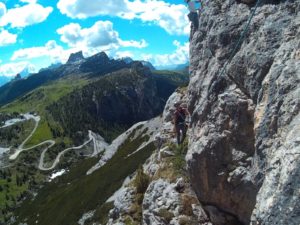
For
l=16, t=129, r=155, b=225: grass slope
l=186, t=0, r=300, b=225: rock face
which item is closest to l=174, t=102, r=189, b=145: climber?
l=186, t=0, r=300, b=225: rock face

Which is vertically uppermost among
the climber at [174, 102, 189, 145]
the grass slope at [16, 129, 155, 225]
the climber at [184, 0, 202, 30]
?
the climber at [184, 0, 202, 30]

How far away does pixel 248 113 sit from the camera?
18469mm

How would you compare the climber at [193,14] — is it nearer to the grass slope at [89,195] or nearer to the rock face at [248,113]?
the rock face at [248,113]

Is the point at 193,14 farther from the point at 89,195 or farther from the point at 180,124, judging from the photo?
the point at 89,195

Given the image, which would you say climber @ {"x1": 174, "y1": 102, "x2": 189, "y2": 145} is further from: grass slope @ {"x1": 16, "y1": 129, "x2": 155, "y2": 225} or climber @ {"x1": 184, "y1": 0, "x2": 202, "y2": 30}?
grass slope @ {"x1": 16, "y1": 129, "x2": 155, "y2": 225}

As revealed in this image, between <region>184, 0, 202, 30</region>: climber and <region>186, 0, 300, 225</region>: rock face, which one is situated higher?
<region>184, 0, 202, 30</region>: climber

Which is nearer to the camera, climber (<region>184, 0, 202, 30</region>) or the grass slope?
climber (<region>184, 0, 202, 30</region>)

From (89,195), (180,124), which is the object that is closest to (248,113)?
(180,124)

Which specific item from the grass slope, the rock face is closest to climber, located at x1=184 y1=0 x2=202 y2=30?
the rock face

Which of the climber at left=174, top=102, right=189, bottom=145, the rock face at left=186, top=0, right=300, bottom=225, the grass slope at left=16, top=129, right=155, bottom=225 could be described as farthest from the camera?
the grass slope at left=16, top=129, right=155, bottom=225

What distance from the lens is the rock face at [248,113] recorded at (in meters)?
11.2

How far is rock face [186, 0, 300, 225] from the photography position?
36.8 ft

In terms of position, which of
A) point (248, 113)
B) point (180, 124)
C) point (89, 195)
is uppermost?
point (248, 113)

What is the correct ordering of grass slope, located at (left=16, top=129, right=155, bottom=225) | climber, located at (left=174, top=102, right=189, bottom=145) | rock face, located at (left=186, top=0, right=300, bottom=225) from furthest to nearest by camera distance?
grass slope, located at (left=16, top=129, right=155, bottom=225) → climber, located at (left=174, top=102, right=189, bottom=145) → rock face, located at (left=186, top=0, right=300, bottom=225)
